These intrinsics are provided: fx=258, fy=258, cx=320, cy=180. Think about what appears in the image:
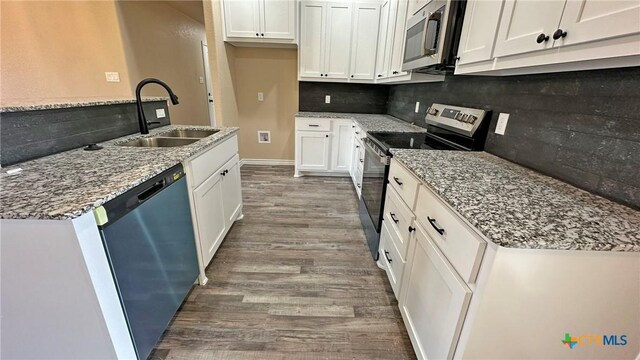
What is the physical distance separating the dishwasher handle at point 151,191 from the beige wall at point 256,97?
7.60 feet

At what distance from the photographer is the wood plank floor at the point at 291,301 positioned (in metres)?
1.34

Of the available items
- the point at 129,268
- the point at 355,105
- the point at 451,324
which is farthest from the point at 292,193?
the point at 451,324

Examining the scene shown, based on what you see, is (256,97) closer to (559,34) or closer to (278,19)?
(278,19)

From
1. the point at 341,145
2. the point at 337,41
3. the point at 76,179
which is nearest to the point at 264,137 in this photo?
the point at 341,145

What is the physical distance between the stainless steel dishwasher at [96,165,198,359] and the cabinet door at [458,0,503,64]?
5.48 ft

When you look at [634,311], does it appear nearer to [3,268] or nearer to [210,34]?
[3,268]

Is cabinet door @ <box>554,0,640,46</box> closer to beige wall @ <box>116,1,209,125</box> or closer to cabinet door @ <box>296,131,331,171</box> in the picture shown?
cabinet door @ <box>296,131,331,171</box>

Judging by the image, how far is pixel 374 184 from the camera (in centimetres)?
203

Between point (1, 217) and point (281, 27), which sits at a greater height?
point (281, 27)

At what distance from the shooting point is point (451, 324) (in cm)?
92

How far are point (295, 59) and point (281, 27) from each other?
626 mm

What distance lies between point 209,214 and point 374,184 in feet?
4.05

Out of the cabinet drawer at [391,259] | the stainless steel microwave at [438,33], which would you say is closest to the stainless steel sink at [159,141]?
the cabinet drawer at [391,259]

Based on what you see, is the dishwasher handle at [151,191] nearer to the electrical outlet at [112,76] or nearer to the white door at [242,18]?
the white door at [242,18]
